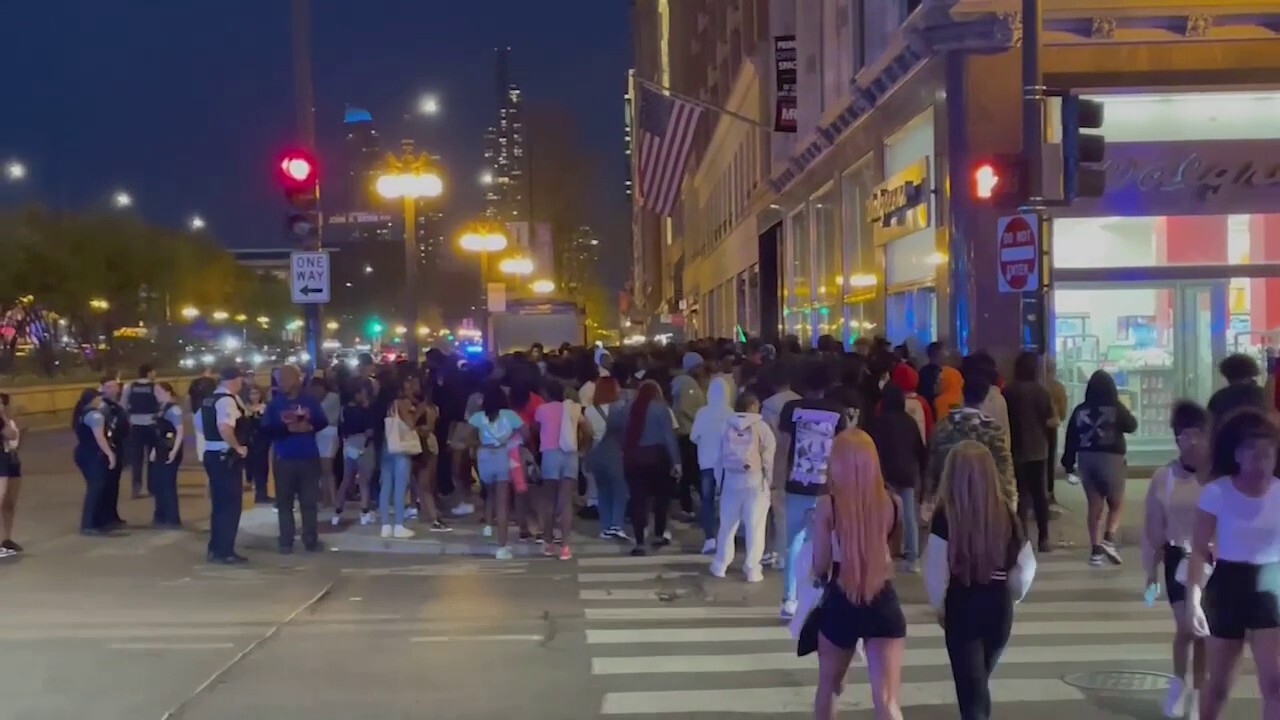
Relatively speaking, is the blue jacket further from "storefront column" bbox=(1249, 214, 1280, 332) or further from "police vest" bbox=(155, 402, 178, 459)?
"storefront column" bbox=(1249, 214, 1280, 332)

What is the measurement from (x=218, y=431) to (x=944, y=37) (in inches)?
403

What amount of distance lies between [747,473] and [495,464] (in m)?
3.29

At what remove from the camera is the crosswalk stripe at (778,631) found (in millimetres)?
9992

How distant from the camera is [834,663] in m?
6.16

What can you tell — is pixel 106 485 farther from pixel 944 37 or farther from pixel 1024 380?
pixel 944 37

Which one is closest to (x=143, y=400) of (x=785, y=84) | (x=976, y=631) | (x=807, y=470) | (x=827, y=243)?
(x=807, y=470)

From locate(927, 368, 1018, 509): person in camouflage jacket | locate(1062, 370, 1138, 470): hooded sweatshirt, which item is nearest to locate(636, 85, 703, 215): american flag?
locate(1062, 370, 1138, 470): hooded sweatshirt

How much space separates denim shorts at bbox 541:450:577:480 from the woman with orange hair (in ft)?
25.5

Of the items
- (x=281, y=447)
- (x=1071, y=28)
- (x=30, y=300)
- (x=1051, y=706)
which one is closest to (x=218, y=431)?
(x=281, y=447)

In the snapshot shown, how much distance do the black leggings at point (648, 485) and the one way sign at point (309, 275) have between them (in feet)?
15.7

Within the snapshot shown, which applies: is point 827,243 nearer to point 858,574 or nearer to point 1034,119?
point 1034,119

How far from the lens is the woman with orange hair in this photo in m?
6.06

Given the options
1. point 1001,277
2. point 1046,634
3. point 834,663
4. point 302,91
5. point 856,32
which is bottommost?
point 1046,634

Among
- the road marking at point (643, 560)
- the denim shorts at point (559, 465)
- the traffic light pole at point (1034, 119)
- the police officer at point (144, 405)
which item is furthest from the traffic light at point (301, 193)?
the traffic light pole at point (1034, 119)
